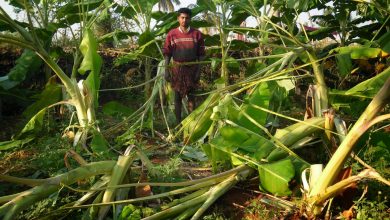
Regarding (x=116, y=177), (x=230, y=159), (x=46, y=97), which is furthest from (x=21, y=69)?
(x=230, y=159)

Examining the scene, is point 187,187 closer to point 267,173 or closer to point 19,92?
point 267,173

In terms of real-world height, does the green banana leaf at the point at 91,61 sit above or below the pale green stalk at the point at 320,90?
above

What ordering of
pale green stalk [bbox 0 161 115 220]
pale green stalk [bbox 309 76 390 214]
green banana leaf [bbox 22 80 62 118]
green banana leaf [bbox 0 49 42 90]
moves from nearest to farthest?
pale green stalk [bbox 309 76 390 214]
pale green stalk [bbox 0 161 115 220]
green banana leaf [bbox 22 80 62 118]
green banana leaf [bbox 0 49 42 90]

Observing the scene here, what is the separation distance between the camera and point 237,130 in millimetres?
2525

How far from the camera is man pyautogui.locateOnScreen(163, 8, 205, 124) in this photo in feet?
15.2

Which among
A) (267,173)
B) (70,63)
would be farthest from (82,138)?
(70,63)

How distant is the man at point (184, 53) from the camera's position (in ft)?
15.2

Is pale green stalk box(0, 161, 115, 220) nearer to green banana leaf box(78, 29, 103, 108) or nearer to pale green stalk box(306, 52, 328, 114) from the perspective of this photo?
green banana leaf box(78, 29, 103, 108)

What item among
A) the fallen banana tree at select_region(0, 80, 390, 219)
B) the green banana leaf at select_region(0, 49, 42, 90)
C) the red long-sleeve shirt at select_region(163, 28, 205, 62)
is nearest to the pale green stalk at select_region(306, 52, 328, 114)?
the fallen banana tree at select_region(0, 80, 390, 219)

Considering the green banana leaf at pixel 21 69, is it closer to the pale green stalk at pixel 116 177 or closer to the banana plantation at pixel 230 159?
the banana plantation at pixel 230 159

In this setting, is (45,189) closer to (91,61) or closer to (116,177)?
(116,177)

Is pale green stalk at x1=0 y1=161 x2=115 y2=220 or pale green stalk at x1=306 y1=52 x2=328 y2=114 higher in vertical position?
pale green stalk at x1=306 y1=52 x2=328 y2=114

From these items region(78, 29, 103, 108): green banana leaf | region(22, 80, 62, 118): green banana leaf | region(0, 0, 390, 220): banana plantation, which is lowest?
region(0, 0, 390, 220): banana plantation

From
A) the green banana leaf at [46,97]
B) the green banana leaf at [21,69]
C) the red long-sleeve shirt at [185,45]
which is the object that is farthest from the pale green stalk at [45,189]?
the green banana leaf at [21,69]
